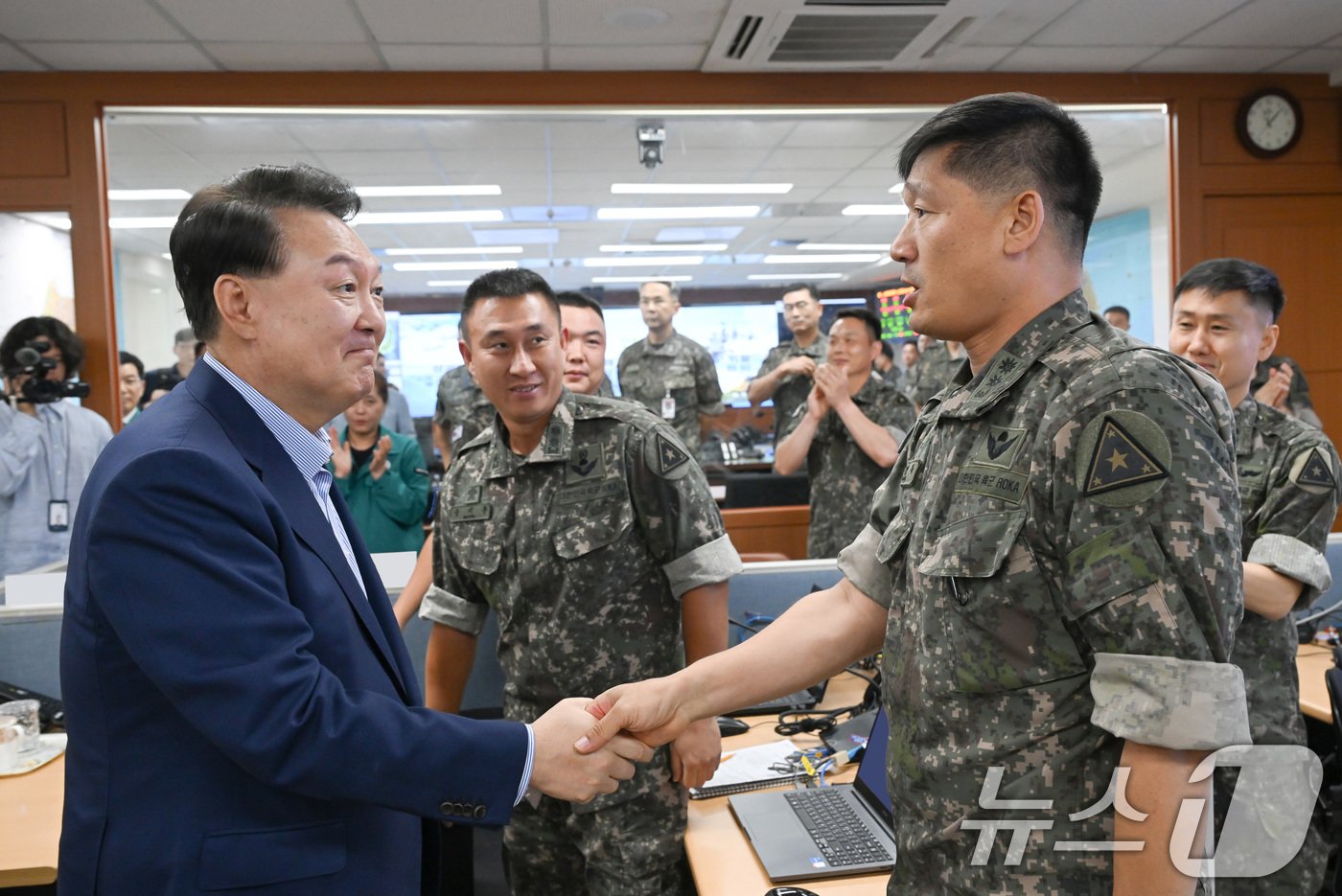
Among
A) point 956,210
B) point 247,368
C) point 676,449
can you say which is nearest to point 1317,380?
point 676,449

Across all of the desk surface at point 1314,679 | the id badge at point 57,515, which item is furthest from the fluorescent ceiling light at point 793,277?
the desk surface at point 1314,679

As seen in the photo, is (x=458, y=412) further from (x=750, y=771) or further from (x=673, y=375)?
(x=750, y=771)

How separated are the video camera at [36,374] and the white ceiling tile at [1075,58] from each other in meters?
4.69

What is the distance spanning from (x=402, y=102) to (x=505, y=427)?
336cm

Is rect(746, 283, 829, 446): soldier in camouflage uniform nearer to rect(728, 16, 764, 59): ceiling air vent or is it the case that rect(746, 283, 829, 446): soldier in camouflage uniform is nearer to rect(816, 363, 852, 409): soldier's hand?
rect(816, 363, 852, 409): soldier's hand

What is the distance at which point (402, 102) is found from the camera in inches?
185

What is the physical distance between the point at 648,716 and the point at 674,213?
7.75 m

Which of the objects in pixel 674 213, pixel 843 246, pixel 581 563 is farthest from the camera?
pixel 843 246

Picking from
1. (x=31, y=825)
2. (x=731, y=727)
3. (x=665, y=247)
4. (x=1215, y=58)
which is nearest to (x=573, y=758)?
(x=731, y=727)

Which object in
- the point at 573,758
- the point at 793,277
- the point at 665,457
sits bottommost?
the point at 573,758

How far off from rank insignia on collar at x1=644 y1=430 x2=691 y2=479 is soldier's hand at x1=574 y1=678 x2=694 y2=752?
1.68 feet

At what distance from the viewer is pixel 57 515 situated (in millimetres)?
3680

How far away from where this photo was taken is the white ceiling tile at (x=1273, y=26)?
4.31m

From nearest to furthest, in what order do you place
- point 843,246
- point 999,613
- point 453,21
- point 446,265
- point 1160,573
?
point 1160,573 < point 999,613 < point 453,21 < point 446,265 < point 843,246
